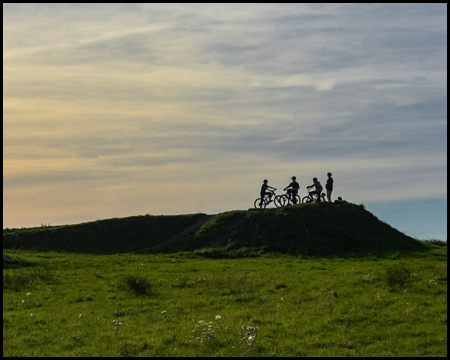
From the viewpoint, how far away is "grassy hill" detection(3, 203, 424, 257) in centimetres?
4759

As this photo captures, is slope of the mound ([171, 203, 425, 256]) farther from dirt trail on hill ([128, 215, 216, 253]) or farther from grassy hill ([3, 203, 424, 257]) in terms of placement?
dirt trail on hill ([128, 215, 216, 253])

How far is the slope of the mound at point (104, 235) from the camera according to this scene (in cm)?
5369

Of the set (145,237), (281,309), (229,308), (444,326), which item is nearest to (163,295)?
(229,308)

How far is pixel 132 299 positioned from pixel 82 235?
31478mm

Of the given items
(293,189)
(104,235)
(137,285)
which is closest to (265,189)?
(293,189)

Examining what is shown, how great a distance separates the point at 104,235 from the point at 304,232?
70.6 ft

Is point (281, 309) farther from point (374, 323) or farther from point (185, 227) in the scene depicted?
point (185, 227)

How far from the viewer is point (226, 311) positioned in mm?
23625

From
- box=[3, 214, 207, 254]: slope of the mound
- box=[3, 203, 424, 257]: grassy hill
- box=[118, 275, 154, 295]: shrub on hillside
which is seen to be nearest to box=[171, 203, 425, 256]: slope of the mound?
box=[3, 203, 424, 257]: grassy hill

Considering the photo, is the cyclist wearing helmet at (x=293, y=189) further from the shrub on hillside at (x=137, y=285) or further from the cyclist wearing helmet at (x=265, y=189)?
the shrub on hillside at (x=137, y=285)

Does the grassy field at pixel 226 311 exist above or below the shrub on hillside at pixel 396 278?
below

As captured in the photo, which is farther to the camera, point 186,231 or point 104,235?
point 104,235

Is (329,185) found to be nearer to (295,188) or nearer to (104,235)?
(295,188)

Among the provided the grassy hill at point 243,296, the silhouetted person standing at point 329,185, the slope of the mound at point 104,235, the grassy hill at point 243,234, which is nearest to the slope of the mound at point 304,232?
the grassy hill at point 243,234
